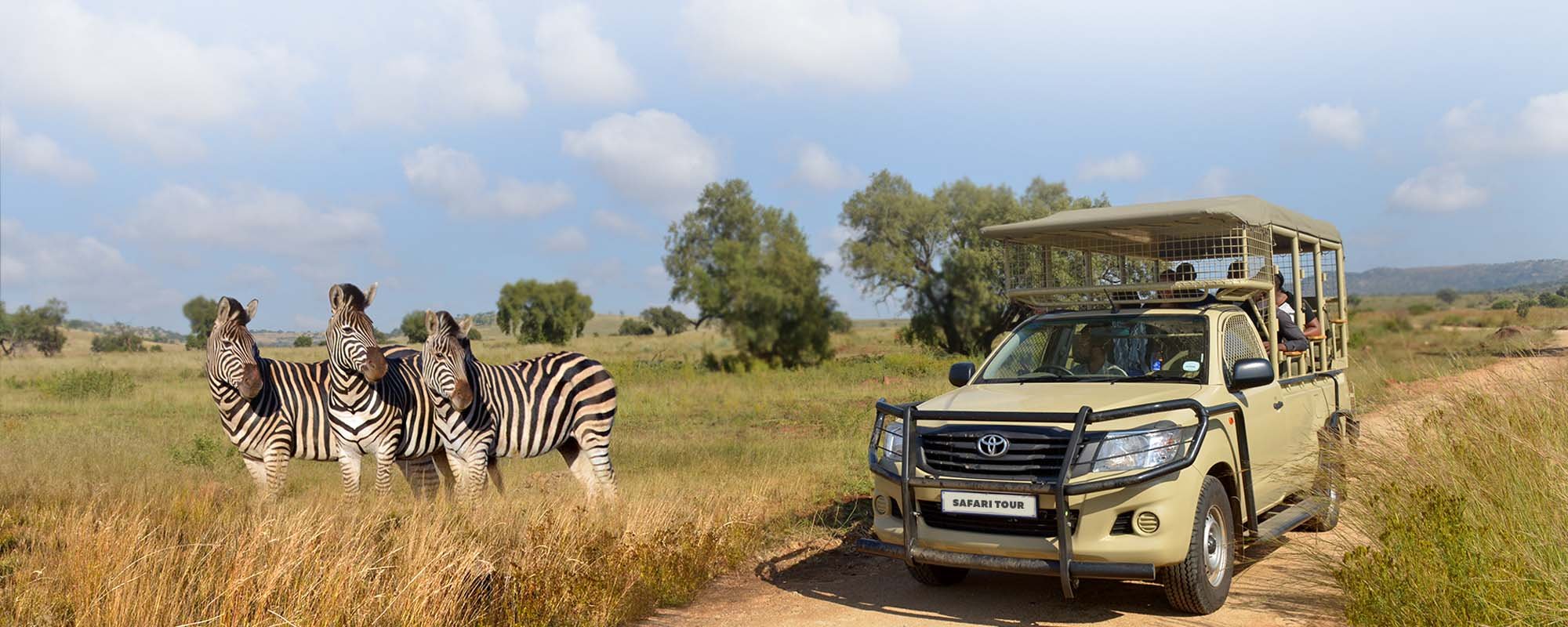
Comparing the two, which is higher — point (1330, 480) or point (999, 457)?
point (999, 457)

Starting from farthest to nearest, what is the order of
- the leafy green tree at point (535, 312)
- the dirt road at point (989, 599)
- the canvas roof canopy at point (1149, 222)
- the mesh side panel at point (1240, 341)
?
1. the leafy green tree at point (535, 312)
2. the canvas roof canopy at point (1149, 222)
3. the mesh side panel at point (1240, 341)
4. the dirt road at point (989, 599)

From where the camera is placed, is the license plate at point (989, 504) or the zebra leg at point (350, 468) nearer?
the license plate at point (989, 504)

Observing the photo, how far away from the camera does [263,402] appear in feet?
28.8

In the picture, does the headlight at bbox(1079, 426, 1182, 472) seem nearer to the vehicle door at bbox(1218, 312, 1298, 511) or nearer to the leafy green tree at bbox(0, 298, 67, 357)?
the vehicle door at bbox(1218, 312, 1298, 511)

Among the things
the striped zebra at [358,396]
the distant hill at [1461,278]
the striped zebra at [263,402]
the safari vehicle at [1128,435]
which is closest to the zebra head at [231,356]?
the striped zebra at [263,402]

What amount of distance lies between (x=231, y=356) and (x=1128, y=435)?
22.3 ft

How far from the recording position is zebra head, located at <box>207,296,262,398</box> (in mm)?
8469

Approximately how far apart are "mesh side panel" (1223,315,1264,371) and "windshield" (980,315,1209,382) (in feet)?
0.84

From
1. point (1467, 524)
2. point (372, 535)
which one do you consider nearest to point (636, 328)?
point (372, 535)

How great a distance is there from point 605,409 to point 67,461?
5.87 metres

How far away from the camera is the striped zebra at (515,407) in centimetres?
872

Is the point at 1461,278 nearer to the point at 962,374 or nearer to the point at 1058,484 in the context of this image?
the point at 962,374

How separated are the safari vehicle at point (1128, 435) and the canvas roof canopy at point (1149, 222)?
3cm

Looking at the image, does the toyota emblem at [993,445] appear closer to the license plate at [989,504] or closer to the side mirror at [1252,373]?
the license plate at [989,504]
